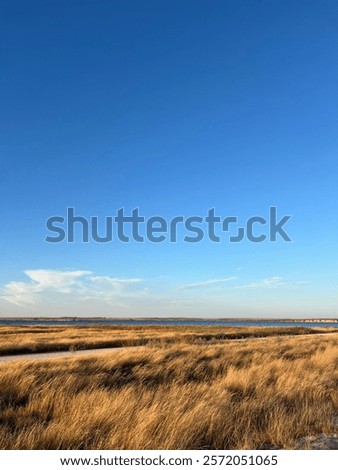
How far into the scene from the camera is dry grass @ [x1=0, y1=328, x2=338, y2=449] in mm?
6023

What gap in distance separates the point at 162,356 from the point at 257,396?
7.01 m

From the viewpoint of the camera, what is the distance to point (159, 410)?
7.05m

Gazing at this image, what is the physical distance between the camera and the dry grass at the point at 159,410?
6.02m

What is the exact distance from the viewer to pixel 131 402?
7559 millimetres

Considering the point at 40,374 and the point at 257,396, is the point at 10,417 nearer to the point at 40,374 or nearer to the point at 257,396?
the point at 40,374

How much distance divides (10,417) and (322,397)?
6230 millimetres

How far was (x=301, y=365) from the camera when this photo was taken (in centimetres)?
1423
